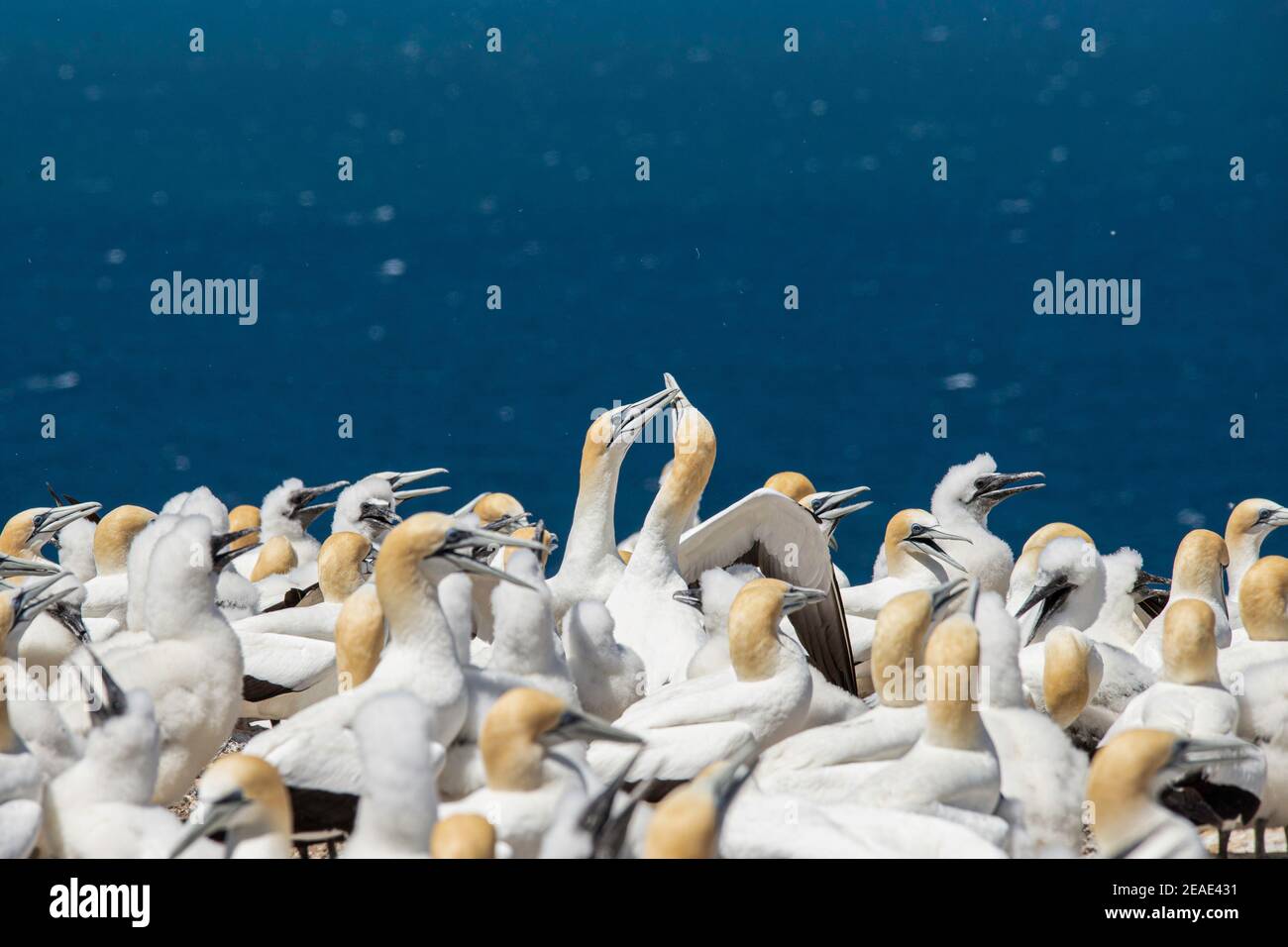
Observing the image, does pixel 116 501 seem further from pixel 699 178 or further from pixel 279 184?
pixel 699 178

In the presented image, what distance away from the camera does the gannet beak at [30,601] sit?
6.27 metres

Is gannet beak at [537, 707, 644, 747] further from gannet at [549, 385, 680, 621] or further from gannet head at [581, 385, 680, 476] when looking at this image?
gannet head at [581, 385, 680, 476]

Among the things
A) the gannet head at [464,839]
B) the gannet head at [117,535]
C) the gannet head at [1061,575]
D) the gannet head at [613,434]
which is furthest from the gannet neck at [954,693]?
the gannet head at [117,535]

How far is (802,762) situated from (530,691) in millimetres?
1059

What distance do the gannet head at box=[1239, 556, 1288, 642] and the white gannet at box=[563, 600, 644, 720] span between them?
8.11ft

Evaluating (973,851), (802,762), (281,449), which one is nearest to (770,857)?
(973,851)

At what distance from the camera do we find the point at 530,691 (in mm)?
4980

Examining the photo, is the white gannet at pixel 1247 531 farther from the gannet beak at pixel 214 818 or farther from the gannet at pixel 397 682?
the gannet beak at pixel 214 818

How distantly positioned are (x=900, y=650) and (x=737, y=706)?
58 cm

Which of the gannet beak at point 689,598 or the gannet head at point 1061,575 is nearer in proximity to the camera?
the gannet beak at point 689,598

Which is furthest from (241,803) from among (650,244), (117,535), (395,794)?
(650,244)

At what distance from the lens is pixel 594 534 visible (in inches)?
332

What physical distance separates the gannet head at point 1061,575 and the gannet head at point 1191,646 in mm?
1520

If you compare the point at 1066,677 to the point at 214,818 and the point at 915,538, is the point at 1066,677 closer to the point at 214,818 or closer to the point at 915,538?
the point at 915,538
